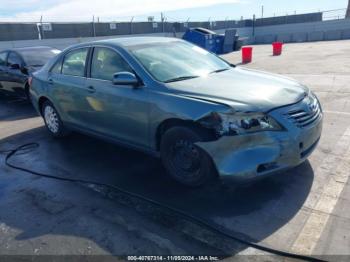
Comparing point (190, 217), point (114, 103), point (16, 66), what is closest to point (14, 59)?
point (16, 66)

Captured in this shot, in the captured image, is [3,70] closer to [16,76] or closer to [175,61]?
[16,76]

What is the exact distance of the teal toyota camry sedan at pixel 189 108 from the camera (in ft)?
11.6

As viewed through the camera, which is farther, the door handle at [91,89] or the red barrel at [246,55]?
the red barrel at [246,55]

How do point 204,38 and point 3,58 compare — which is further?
point 204,38

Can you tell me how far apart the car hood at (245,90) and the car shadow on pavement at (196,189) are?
836mm

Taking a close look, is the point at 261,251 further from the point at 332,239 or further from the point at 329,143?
the point at 329,143

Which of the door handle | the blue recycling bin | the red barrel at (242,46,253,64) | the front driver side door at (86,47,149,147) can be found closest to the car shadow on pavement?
the front driver side door at (86,47,149,147)

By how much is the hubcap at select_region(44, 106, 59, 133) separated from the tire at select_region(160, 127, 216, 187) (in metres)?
2.85

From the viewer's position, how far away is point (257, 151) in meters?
3.50

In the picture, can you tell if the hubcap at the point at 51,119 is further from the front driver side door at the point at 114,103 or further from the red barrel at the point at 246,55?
the red barrel at the point at 246,55

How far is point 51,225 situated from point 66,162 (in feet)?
5.91

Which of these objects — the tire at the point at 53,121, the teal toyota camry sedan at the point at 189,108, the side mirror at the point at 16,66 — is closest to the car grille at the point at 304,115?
the teal toyota camry sedan at the point at 189,108

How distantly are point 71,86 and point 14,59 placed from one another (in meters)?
4.96

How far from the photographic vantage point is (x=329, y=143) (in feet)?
16.7
